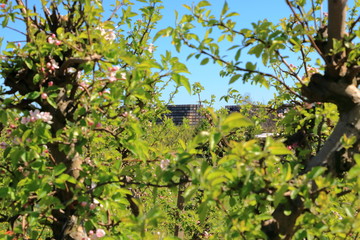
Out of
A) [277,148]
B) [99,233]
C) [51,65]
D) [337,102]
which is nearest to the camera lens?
[277,148]

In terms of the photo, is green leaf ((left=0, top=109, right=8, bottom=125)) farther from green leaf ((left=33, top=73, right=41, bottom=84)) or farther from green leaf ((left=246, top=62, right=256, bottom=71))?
green leaf ((left=246, top=62, right=256, bottom=71))

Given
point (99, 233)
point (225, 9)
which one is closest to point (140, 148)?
→ point (99, 233)

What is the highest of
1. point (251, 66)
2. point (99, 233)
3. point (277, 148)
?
point (251, 66)

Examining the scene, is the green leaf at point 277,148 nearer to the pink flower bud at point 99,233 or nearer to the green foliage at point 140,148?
the green foliage at point 140,148

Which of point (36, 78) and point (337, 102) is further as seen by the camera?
point (36, 78)

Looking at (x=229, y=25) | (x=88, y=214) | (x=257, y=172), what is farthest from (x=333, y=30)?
(x=88, y=214)

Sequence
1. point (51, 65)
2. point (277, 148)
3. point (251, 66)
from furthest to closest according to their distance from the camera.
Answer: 1. point (51, 65)
2. point (251, 66)
3. point (277, 148)

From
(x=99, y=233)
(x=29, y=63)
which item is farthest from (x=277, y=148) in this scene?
(x=29, y=63)

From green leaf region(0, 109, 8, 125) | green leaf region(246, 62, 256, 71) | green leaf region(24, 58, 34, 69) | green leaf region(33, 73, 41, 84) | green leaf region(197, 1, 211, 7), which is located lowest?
green leaf region(0, 109, 8, 125)

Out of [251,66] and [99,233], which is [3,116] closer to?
[99,233]

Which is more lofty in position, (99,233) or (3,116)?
(3,116)

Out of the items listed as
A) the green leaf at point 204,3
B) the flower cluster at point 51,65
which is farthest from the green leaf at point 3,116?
the green leaf at point 204,3

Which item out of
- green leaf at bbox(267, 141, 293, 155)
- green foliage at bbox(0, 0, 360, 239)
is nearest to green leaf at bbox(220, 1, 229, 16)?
green foliage at bbox(0, 0, 360, 239)

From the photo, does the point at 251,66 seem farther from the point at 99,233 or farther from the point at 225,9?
the point at 99,233
